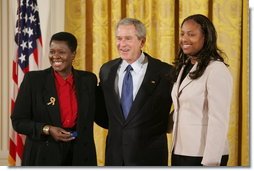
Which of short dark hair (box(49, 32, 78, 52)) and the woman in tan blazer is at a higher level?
A: short dark hair (box(49, 32, 78, 52))

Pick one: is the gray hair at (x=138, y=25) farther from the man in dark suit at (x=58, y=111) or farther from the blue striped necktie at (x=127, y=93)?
the man in dark suit at (x=58, y=111)

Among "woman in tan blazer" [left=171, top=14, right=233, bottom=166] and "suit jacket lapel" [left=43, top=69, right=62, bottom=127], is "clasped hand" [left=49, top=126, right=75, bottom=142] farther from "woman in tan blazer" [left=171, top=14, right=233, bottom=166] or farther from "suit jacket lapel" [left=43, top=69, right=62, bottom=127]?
Answer: "woman in tan blazer" [left=171, top=14, right=233, bottom=166]

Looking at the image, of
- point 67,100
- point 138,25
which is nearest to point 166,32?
point 138,25

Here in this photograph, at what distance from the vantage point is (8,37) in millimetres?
2111

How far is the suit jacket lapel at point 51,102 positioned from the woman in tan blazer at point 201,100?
595 mm

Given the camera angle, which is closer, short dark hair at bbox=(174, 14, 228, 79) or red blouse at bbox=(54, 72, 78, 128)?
short dark hair at bbox=(174, 14, 228, 79)

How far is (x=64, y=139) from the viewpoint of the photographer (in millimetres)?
2047

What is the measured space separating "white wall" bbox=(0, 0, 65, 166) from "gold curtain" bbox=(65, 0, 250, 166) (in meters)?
0.06

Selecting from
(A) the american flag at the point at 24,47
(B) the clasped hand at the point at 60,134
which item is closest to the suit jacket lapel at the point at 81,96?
(B) the clasped hand at the point at 60,134

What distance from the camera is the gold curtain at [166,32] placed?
2.07 metres

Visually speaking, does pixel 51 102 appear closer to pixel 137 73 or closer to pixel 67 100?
pixel 67 100

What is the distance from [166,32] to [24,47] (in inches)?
29.8

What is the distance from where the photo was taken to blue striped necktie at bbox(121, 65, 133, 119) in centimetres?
207

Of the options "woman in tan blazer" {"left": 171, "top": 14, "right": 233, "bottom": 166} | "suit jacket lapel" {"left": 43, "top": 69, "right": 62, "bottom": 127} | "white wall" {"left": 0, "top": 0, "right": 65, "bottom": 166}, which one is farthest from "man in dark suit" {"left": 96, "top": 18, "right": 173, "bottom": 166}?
"white wall" {"left": 0, "top": 0, "right": 65, "bottom": 166}
